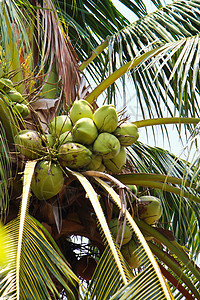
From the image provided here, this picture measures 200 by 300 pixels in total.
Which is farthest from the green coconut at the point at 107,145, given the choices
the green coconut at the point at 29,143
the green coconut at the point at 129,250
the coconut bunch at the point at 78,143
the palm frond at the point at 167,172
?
the palm frond at the point at 167,172

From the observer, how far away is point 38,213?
86.0 inches

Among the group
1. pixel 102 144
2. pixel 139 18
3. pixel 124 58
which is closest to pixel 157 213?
pixel 102 144

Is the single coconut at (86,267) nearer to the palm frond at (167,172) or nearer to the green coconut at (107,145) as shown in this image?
the green coconut at (107,145)

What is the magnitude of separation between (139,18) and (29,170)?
2075 mm

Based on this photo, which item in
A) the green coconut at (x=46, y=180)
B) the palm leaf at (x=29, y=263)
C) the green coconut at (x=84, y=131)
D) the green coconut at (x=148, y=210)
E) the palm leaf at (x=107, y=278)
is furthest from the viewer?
the green coconut at (x=148, y=210)

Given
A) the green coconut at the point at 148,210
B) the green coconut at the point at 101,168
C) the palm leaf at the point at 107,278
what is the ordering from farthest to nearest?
1. the green coconut at the point at 148,210
2. the green coconut at the point at 101,168
3. the palm leaf at the point at 107,278

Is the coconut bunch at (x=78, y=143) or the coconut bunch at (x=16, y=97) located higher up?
the coconut bunch at (x=16, y=97)

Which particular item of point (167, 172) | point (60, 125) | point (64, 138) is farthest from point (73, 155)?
point (167, 172)

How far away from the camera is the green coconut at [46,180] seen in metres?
2.04

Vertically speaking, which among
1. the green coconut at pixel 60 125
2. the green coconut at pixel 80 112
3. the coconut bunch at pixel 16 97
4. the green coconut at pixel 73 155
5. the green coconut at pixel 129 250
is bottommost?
the green coconut at pixel 129 250

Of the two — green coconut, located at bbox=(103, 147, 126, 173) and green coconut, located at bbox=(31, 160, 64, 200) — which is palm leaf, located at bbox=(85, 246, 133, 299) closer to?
green coconut, located at bbox=(31, 160, 64, 200)

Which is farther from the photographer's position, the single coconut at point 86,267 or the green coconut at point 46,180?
the single coconut at point 86,267

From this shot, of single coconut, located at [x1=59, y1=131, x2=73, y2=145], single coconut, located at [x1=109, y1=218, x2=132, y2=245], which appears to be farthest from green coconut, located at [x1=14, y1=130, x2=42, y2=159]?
single coconut, located at [x1=109, y1=218, x2=132, y2=245]

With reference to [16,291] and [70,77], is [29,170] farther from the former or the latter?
[70,77]
